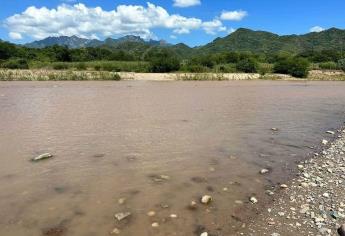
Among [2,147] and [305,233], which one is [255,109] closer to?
Answer: [2,147]

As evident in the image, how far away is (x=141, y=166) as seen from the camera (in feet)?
31.6

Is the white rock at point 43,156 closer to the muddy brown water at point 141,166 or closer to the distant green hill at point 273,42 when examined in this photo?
the muddy brown water at point 141,166

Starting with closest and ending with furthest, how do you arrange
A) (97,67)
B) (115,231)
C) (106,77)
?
(115,231) → (106,77) → (97,67)

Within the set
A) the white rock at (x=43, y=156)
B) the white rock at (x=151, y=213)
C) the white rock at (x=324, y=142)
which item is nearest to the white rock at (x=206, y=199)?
the white rock at (x=151, y=213)

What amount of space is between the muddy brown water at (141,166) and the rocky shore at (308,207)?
0.38m

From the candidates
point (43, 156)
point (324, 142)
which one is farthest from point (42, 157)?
point (324, 142)

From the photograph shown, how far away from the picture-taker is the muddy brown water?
661 cm

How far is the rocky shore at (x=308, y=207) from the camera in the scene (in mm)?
6078

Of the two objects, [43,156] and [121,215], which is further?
[43,156]

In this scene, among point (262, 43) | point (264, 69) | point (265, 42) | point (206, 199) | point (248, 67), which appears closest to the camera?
point (206, 199)

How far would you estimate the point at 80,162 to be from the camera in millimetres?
9875

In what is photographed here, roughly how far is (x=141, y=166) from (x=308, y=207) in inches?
164

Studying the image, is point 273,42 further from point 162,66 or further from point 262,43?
point 162,66

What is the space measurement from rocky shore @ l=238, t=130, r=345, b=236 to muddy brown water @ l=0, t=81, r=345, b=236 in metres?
0.38
